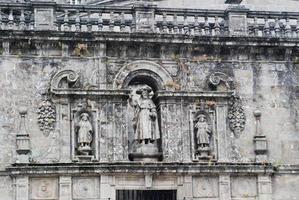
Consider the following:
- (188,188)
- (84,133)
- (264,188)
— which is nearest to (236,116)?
(264,188)

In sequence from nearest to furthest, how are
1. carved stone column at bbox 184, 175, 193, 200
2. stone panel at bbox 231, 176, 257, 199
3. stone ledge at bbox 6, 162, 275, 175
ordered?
1. stone ledge at bbox 6, 162, 275, 175
2. carved stone column at bbox 184, 175, 193, 200
3. stone panel at bbox 231, 176, 257, 199

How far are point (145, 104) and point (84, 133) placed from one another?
1.77 m

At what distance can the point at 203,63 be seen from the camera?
23.8 meters

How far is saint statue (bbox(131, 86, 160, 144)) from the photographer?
22781 mm

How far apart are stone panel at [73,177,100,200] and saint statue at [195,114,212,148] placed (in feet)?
9.49

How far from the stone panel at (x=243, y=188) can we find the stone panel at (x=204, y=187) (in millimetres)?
495

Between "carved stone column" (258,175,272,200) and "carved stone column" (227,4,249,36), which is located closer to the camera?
"carved stone column" (258,175,272,200)

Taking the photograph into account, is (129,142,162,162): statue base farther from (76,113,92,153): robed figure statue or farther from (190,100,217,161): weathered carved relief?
(76,113,92,153): robed figure statue

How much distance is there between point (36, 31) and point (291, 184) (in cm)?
783

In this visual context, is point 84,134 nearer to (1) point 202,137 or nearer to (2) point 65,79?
(2) point 65,79

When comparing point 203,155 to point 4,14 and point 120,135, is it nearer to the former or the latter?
point 120,135

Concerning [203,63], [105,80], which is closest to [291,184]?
[203,63]

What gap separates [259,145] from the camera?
23484 mm

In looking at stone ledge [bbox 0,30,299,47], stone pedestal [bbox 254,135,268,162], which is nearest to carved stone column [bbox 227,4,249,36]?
stone ledge [bbox 0,30,299,47]
